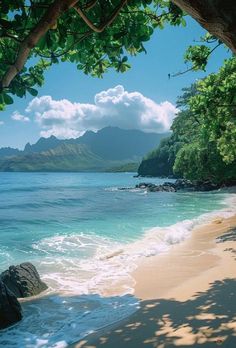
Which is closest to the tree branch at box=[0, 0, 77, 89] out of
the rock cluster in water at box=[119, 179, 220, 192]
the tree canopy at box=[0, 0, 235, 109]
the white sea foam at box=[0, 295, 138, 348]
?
the tree canopy at box=[0, 0, 235, 109]

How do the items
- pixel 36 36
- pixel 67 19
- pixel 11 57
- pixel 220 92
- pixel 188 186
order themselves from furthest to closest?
pixel 188 186 → pixel 220 92 → pixel 11 57 → pixel 67 19 → pixel 36 36

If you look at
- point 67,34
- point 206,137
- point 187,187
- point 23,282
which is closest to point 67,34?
point 67,34

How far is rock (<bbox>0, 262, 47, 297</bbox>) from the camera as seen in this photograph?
Answer: 35.0 ft

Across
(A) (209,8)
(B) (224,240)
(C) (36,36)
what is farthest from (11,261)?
(A) (209,8)

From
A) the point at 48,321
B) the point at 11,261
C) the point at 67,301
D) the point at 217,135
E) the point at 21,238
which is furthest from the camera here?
the point at 21,238

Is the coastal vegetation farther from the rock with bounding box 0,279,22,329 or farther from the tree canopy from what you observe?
the rock with bounding box 0,279,22,329

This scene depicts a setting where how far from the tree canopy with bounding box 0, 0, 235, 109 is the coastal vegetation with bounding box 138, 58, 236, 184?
185 inches

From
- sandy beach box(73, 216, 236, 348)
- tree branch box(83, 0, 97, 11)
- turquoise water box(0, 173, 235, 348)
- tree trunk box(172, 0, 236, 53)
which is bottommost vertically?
turquoise water box(0, 173, 235, 348)

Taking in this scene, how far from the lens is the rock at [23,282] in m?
10.7

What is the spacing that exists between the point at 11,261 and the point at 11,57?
40.4 feet

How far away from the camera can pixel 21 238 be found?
2242 centimetres

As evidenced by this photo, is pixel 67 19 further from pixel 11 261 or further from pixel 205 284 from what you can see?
pixel 11 261

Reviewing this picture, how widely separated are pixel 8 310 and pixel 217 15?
7.44 metres

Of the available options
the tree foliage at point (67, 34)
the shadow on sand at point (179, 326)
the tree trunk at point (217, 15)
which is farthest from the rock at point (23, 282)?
the tree trunk at point (217, 15)
